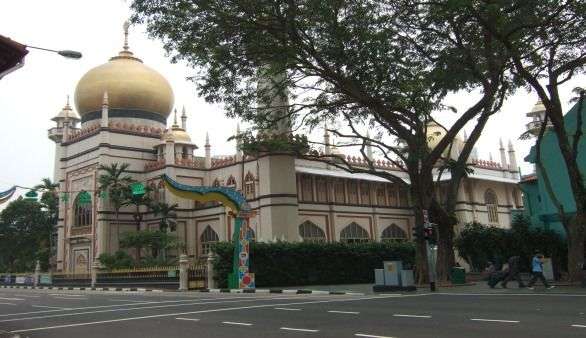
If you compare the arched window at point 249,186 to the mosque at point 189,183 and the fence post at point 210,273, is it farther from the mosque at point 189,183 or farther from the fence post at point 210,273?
the fence post at point 210,273

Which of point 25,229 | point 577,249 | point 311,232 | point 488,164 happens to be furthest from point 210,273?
point 25,229

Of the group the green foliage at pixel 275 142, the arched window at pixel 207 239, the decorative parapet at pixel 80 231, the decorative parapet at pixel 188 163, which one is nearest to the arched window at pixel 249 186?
the arched window at pixel 207 239

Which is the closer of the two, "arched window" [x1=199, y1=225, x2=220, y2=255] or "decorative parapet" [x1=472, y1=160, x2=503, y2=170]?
"arched window" [x1=199, y1=225, x2=220, y2=255]

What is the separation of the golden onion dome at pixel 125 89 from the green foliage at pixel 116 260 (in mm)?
12070

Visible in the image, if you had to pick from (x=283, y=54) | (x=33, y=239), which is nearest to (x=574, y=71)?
(x=283, y=54)

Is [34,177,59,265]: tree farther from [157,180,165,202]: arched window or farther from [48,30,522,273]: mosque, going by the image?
[157,180,165,202]: arched window

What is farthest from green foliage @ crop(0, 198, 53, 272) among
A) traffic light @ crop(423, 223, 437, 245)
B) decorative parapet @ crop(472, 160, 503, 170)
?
traffic light @ crop(423, 223, 437, 245)

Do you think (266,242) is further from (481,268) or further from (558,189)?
(558,189)

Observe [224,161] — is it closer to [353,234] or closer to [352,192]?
[352,192]

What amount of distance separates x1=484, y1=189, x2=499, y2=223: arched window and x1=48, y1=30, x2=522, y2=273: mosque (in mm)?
102

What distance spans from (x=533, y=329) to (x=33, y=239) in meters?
50.7

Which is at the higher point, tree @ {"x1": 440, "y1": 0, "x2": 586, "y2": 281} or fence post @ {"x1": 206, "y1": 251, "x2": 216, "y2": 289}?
tree @ {"x1": 440, "y1": 0, "x2": 586, "y2": 281}

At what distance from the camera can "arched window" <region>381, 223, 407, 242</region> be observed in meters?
42.5

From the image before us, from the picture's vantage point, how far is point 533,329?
28.2ft
